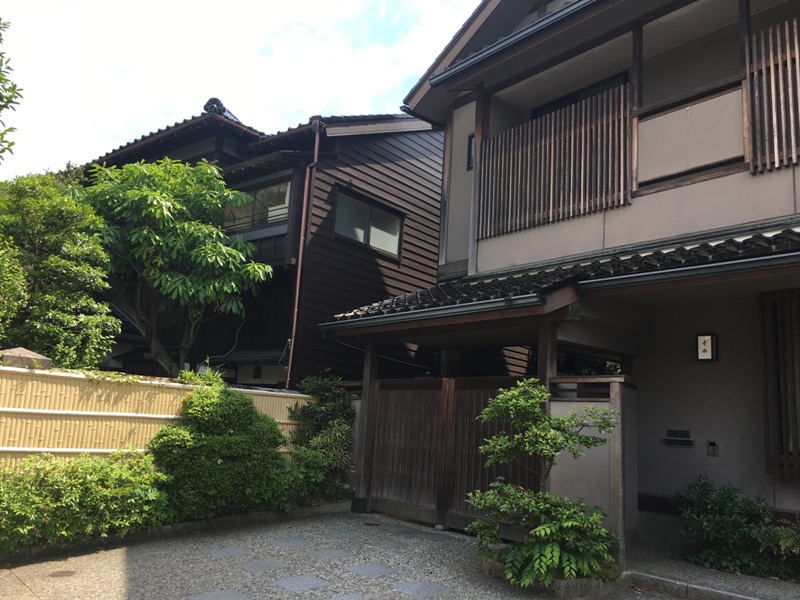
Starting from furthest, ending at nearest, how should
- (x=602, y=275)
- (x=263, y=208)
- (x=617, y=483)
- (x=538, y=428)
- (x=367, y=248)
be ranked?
(x=367, y=248) → (x=263, y=208) → (x=602, y=275) → (x=617, y=483) → (x=538, y=428)

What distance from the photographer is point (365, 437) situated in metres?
9.38

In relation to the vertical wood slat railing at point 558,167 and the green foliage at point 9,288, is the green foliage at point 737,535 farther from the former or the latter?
the green foliage at point 9,288

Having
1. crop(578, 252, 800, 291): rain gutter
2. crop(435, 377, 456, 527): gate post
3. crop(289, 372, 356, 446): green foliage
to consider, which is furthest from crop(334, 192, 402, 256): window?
crop(578, 252, 800, 291): rain gutter

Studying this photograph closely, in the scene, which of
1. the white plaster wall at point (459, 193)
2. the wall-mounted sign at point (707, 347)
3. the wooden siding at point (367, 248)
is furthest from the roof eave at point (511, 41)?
the wall-mounted sign at point (707, 347)

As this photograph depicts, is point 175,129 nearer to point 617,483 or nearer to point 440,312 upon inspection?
point 440,312

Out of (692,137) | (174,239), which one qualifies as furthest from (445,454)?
(174,239)

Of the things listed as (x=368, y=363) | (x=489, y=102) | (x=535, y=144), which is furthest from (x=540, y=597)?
(x=489, y=102)

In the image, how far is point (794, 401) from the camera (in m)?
6.23

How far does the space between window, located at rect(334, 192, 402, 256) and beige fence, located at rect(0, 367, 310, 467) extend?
18.7ft

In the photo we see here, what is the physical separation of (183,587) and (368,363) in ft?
15.4

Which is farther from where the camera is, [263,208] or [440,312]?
[263,208]

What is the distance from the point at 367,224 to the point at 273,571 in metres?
8.43

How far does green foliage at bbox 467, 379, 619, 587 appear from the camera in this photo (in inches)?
211

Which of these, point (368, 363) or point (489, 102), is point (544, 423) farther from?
point (489, 102)
